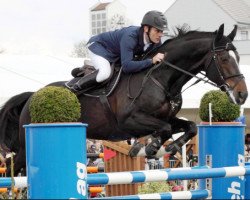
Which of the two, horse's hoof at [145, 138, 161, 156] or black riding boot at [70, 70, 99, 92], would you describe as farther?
black riding boot at [70, 70, 99, 92]

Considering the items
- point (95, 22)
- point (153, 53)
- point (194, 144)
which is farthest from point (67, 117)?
point (95, 22)

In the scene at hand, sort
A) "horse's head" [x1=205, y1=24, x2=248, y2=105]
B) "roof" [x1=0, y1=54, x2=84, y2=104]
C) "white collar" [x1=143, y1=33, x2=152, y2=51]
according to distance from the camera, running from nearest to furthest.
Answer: "horse's head" [x1=205, y1=24, x2=248, y2=105], "white collar" [x1=143, y1=33, x2=152, y2=51], "roof" [x1=0, y1=54, x2=84, y2=104]

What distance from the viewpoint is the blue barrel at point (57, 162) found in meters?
3.46

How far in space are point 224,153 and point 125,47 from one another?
124 cm

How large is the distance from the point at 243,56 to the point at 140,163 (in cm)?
3357

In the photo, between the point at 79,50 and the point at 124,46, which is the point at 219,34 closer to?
the point at 124,46

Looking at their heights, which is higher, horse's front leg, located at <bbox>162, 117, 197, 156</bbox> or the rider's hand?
the rider's hand

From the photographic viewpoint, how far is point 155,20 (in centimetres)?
576

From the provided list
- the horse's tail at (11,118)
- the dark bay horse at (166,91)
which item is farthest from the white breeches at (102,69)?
the horse's tail at (11,118)

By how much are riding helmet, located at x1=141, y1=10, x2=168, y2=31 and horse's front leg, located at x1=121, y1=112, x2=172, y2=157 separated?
0.77 meters

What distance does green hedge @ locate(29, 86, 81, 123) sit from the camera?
361 cm

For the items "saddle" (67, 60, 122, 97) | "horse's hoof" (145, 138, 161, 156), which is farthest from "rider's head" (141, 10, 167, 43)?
"horse's hoof" (145, 138, 161, 156)

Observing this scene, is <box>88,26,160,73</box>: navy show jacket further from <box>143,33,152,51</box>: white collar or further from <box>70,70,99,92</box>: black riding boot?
<box>70,70,99,92</box>: black riding boot

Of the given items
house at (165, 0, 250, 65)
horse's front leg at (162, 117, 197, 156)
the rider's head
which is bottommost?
horse's front leg at (162, 117, 197, 156)
